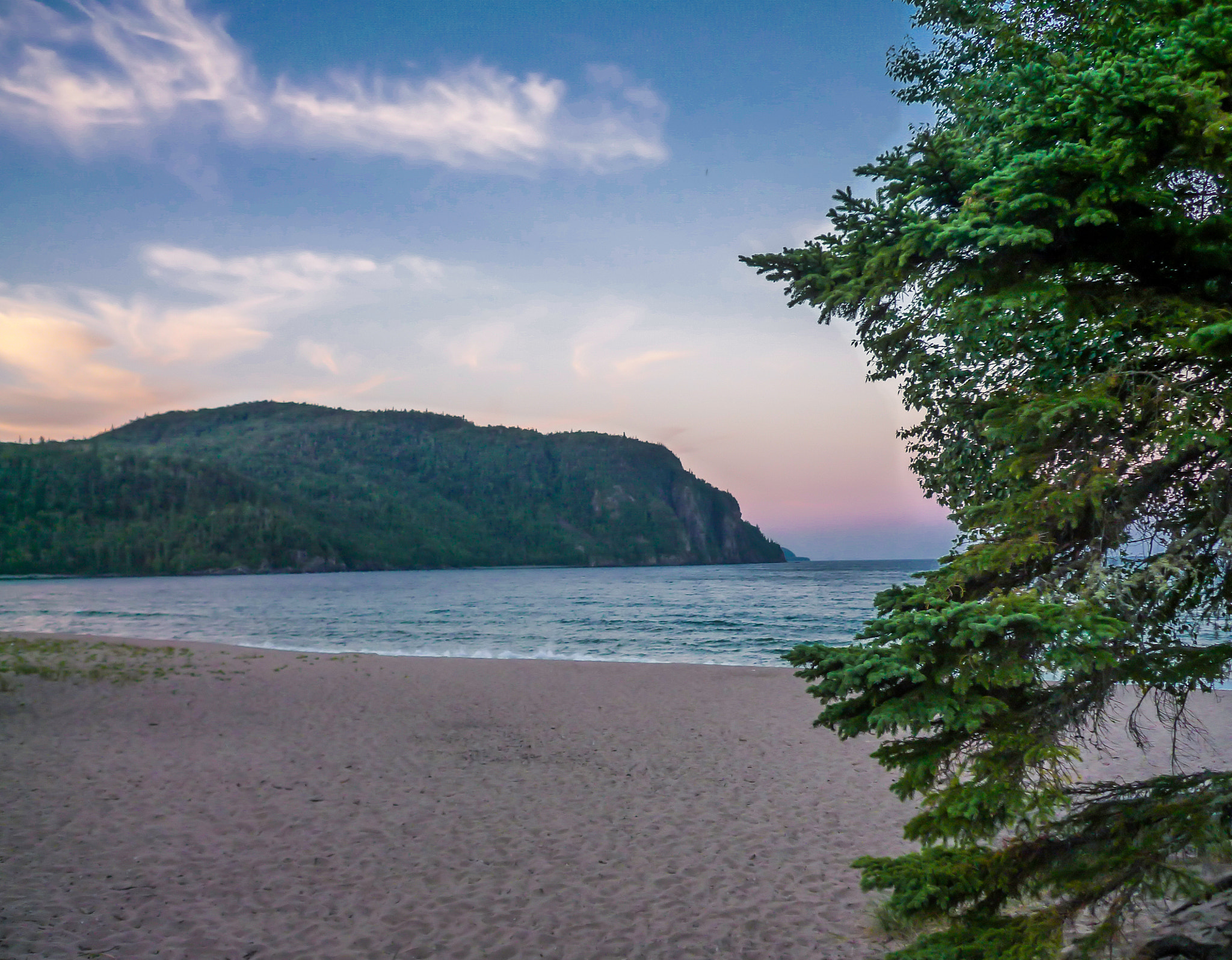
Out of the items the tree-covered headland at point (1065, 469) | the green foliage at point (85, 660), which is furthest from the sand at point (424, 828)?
the tree-covered headland at point (1065, 469)

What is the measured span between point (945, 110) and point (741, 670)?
14.7 meters

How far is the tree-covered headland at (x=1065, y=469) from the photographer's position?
279 cm

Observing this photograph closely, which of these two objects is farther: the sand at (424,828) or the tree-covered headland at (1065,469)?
the sand at (424,828)

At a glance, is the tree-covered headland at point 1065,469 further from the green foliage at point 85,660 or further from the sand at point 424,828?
the green foliage at point 85,660

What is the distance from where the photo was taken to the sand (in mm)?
5188

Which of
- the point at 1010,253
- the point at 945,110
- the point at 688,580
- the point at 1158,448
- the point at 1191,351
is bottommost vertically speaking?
the point at 688,580

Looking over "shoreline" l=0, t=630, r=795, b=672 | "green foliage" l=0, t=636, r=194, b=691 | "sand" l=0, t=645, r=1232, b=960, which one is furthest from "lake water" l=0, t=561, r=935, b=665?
"sand" l=0, t=645, r=1232, b=960

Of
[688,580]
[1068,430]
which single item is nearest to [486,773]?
[1068,430]

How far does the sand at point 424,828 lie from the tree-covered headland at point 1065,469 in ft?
8.20

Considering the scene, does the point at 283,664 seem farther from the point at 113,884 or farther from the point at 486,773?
the point at 113,884

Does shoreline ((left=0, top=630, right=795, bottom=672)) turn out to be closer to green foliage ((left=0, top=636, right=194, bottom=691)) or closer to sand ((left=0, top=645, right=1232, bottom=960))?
green foliage ((left=0, top=636, right=194, bottom=691))

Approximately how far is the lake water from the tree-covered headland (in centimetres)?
2140

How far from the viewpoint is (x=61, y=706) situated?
38.0 feet

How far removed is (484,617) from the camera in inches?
1764
